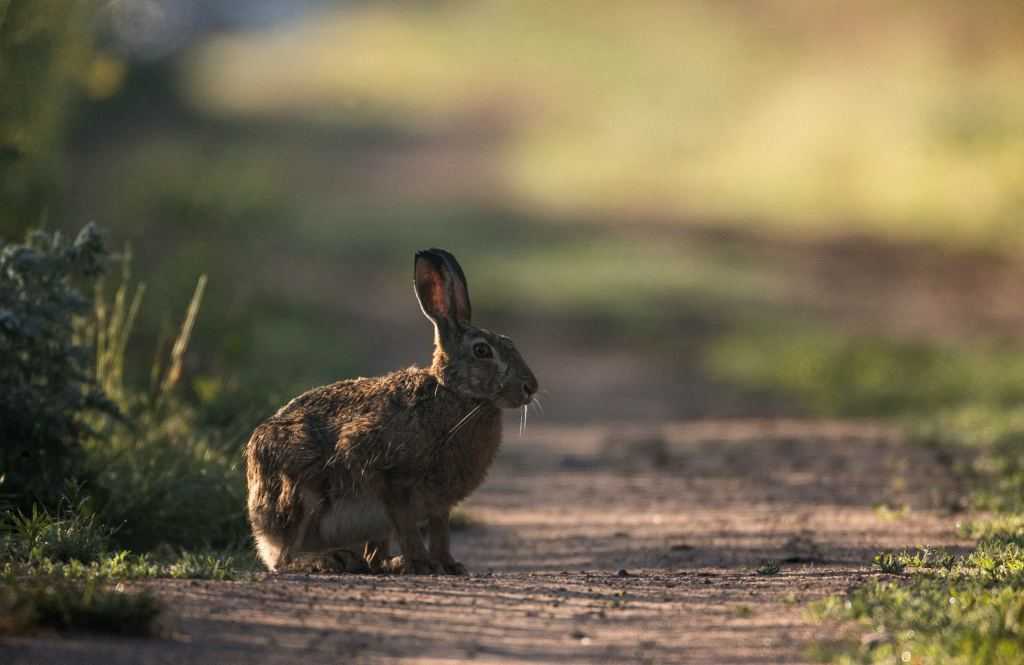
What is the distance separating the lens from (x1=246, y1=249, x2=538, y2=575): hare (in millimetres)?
6297

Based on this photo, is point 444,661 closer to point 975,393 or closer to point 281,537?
point 281,537

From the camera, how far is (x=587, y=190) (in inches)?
1179

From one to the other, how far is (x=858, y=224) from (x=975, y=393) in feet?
36.1

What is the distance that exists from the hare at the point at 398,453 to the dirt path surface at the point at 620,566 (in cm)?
31

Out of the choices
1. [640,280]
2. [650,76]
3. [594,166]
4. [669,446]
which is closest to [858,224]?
[640,280]

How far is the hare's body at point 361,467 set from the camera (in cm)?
629

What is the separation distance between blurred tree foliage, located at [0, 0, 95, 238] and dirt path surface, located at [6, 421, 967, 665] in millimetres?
3309

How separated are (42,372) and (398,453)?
1.92 m

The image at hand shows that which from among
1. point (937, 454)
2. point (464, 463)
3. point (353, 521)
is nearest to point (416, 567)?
point (353, 521)

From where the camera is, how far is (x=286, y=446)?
636 centimetres

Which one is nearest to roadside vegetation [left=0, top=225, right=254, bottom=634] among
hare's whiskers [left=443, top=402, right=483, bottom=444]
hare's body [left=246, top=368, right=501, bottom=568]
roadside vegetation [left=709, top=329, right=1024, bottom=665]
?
hare's body [left=246, top=368, right=501, bottom=568]

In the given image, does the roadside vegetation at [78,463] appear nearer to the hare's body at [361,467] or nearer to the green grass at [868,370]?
the hare's body at [361,467]

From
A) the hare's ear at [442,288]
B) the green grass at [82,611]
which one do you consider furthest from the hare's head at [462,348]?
the green grass at [82,611]

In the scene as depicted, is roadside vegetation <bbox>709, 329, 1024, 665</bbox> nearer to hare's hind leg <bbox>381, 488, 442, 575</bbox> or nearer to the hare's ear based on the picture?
hare's hind leg <bbox>381, 488, 442, 575</bbox>
